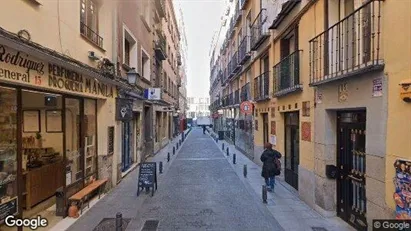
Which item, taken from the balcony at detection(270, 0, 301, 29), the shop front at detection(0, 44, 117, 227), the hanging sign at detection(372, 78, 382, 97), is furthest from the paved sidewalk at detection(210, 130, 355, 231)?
the balcony at detection(270, 0, 301, 29)

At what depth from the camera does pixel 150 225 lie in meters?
7.73

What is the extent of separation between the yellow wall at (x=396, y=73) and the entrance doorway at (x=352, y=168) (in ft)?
4.64

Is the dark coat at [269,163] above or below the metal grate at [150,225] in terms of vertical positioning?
above

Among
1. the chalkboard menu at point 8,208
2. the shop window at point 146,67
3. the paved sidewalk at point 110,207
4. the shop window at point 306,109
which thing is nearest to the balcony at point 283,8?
the shop window at point 306,109

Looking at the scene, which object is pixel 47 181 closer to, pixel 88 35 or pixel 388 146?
pixel 88 35

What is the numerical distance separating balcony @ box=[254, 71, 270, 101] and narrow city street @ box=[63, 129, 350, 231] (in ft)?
12.8

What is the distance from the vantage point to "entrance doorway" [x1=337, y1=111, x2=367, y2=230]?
7.05 metres

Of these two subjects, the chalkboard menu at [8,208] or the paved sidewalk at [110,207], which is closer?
the chalkboard menu at [8,208]

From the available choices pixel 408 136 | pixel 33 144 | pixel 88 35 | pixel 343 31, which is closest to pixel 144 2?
pixel 88 35

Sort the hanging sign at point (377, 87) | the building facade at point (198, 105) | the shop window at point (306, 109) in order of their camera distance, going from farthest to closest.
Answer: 1. the building facade at point (198, 105)
2. the shop window at point (306, 109)
3. the hanging sign at point (377, 87)

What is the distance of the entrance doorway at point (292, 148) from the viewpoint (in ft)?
37.4

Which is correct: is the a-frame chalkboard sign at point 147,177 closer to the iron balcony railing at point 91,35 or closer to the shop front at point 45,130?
the shop front at point 45,130

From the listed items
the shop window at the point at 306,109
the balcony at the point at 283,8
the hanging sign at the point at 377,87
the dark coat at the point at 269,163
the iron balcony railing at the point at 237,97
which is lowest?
the dark coat at the point at 269,163

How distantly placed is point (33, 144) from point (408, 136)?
832 centimetres
